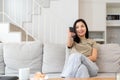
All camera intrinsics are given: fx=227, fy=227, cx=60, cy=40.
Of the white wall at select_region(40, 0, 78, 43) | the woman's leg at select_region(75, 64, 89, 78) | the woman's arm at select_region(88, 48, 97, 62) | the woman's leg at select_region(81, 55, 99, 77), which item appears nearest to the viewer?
the woman's leg at select_region(75, 64, 89, 78)

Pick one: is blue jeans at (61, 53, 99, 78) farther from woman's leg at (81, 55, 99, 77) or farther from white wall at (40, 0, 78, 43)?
white wall at (40, 0, 78, 43)

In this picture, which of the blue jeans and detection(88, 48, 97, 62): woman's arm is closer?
the blue jeans

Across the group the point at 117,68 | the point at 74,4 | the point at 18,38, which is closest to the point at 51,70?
the point at 117,68

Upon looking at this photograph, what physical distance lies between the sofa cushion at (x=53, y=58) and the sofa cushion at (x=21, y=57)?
0.10 m

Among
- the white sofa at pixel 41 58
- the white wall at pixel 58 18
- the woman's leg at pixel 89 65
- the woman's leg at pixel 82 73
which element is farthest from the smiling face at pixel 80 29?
the white wall at pixel 58 18

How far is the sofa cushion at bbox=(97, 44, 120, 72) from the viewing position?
2953 millimetres

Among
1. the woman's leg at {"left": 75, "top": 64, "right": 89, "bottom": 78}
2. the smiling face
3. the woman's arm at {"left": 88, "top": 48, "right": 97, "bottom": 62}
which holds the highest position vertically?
the smiling face

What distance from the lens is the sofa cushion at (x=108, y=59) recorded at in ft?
9.69

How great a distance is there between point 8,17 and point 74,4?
1429 millimetres

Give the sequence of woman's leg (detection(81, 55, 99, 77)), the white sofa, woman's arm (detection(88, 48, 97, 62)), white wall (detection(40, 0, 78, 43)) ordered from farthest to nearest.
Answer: white wall (detection(40, 0, 78, 43))
the white sofa
woman's arm (detection(88, 48, 97, 62))
woman's leg (detection(81, 55, 99, 77))

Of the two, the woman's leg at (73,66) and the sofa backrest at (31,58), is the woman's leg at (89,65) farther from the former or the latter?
the sofa backrest at (31,58)

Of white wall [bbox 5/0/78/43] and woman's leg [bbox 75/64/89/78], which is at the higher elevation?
white wall [bbox 5/0/78/43]

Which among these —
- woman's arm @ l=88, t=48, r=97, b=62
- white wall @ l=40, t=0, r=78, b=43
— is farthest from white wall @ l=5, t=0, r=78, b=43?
woman's arm @ l=88, t=48, r=97, b=62

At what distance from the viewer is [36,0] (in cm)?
480
